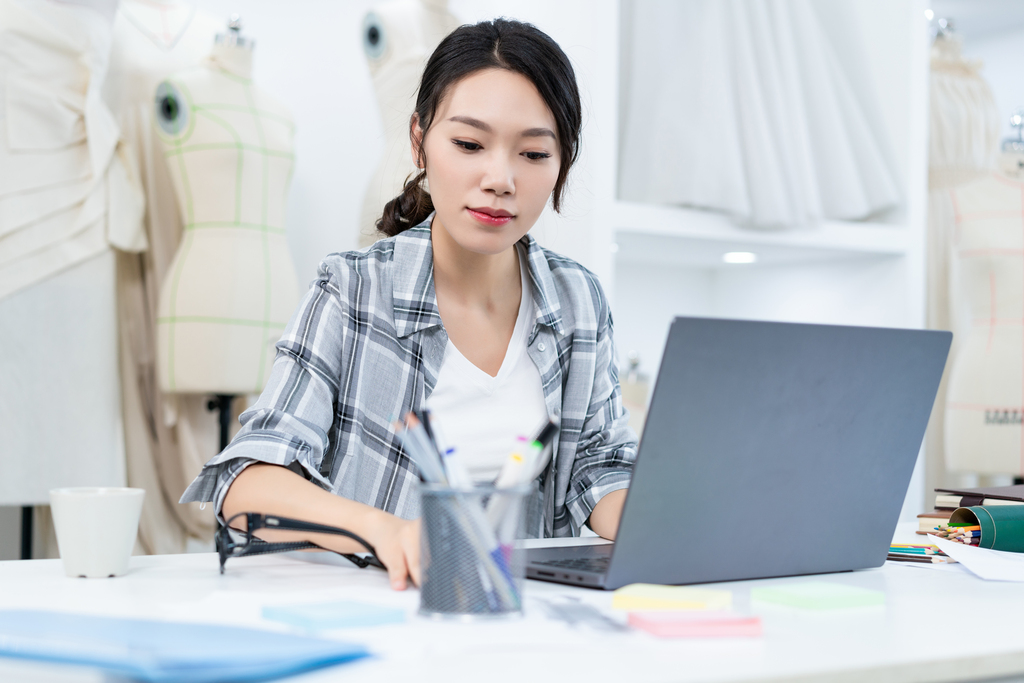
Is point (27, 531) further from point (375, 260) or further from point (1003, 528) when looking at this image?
point (1003, 528)

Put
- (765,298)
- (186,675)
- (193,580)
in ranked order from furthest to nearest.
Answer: (765,298) → (193,580) → (186,675)

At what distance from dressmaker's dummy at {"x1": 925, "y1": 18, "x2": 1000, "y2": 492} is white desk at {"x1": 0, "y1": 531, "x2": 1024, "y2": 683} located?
1951mm

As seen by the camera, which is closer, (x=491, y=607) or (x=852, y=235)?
(x=491, y=607)

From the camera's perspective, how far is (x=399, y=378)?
1079 mm

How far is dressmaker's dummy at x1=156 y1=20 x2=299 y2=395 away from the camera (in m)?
1.98

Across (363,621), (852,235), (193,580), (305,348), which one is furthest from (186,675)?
(852,235)

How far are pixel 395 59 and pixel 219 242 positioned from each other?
0.56 m

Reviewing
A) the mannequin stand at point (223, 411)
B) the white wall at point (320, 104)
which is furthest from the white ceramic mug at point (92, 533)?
the white wall at point (320, 104)

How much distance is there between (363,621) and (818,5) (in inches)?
83.0

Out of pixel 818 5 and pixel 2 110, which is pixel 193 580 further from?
pixel 818 5

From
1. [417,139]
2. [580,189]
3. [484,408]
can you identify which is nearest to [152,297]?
[580,189]

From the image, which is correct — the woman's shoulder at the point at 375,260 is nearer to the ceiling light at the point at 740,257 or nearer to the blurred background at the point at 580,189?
the blurred background at the point at 580,189

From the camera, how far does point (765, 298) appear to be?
2.44 m

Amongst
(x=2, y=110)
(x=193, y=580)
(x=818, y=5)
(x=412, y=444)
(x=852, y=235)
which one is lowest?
(x=193, y=580)
